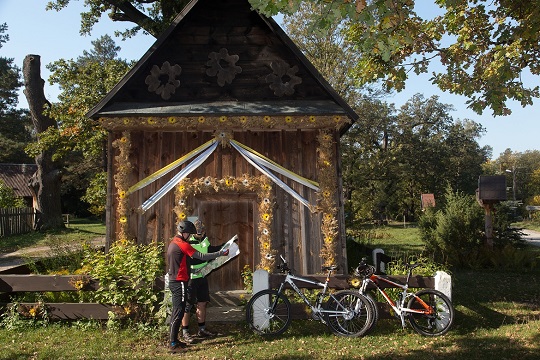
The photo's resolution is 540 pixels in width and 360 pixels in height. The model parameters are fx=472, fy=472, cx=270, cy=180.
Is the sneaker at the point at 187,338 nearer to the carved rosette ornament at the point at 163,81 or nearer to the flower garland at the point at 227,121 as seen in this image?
the flower garland at the point at 227,121

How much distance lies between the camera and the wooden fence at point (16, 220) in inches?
1019

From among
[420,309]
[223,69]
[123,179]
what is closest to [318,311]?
[420,309]

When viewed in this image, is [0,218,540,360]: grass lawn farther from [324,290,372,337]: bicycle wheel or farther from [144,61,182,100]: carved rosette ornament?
[144,61,182,100]: carved rosette ornament

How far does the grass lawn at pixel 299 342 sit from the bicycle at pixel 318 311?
191 mm

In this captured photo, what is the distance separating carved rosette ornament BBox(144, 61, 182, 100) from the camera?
1033 cm

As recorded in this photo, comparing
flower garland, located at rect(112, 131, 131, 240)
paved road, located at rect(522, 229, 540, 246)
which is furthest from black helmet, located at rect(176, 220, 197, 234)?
paved road, located at rect(522, 229, 540, 246)

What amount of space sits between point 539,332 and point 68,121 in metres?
16.0

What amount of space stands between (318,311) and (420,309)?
1.75m

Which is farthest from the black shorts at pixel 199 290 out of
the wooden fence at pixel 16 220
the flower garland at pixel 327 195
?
the wooden fence at pixel 16 220

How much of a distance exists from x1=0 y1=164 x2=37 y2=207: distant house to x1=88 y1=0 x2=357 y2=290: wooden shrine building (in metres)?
35.6

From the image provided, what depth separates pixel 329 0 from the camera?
254 inches

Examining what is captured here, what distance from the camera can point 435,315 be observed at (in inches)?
316

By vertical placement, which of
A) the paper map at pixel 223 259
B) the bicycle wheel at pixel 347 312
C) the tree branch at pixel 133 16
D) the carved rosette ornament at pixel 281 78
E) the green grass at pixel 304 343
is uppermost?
the tree branch at pixel 133 16

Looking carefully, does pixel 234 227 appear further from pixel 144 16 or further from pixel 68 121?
pixel 144 16
